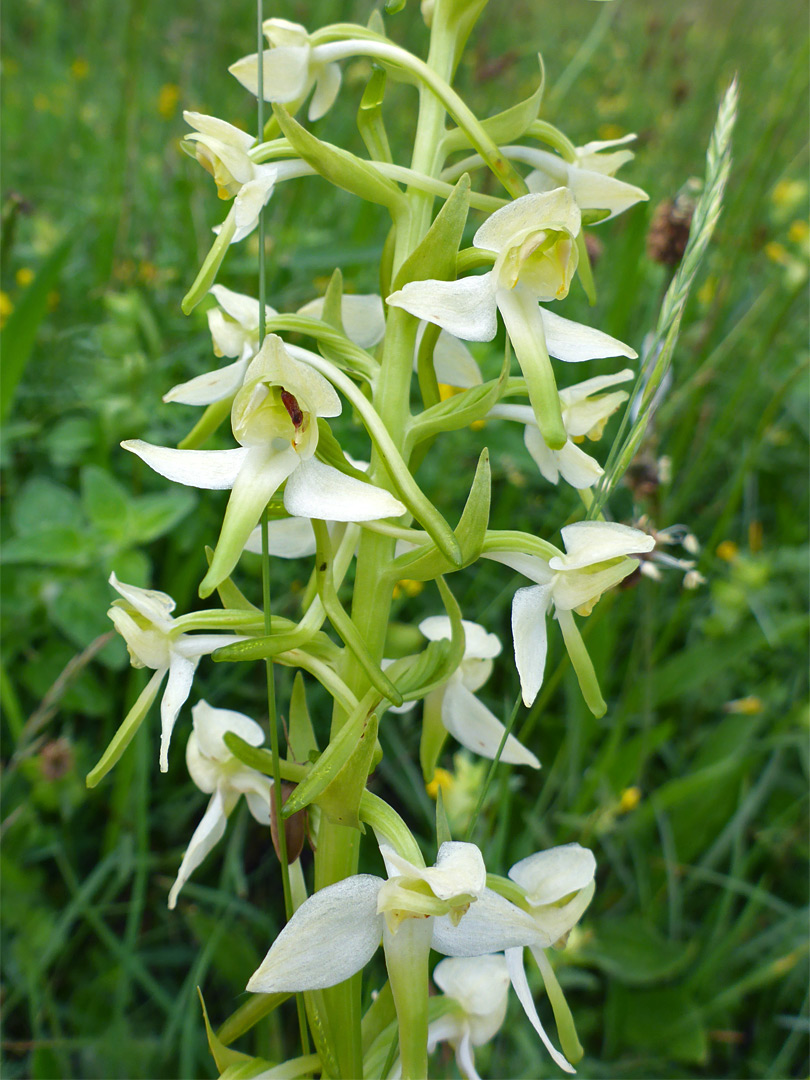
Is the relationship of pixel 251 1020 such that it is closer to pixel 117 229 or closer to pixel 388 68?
pixel 388 68

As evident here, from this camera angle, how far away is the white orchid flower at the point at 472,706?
104 cm

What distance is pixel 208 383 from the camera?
40.6 inches

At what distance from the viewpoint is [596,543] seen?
0.88m

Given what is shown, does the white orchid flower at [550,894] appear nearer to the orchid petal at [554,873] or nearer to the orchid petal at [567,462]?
the orchid petal at [554,873]

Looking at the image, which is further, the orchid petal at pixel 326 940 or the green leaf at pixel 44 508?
the green leaf at pixel 44 508

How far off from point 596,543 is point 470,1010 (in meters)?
0.58

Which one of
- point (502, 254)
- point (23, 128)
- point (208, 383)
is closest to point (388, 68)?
point (502, 254)

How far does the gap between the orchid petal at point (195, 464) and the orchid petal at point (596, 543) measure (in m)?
0.33

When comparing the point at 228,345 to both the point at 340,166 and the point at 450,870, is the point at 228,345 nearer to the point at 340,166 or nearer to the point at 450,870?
the point at 340,166

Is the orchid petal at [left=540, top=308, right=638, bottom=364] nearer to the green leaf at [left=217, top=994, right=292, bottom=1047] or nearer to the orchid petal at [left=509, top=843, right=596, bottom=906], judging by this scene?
the orchid petal at [left=509, top=843, right=596, bottom=906]

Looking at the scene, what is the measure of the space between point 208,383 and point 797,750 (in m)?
1.49

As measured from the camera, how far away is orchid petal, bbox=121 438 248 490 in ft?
2.59

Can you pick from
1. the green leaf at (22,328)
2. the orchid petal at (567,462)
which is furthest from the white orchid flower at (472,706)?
the green leaf at (22,328)

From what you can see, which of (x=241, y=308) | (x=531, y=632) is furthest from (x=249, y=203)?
(x=531, y=632)
